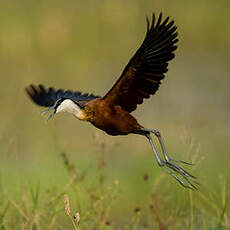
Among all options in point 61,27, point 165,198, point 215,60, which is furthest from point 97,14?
point 165,198

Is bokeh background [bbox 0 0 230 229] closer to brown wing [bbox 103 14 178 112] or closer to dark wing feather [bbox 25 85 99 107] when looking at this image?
dark wing feather [bbox 25 85 99 107]

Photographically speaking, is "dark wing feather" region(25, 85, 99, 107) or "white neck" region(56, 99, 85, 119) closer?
"white neck" region(56, 99, 85, 119)

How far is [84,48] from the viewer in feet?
31.8

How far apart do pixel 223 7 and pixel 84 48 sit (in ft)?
6.80

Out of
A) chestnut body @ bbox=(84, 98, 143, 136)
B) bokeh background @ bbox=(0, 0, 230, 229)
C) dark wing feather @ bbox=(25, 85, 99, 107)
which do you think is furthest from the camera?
bokeh background @ bbox=(0, 0, 230, 229)

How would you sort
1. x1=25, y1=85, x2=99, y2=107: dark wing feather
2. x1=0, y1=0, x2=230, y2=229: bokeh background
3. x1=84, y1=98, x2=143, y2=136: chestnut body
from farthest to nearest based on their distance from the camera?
x1=0, y1=0, x2=230, y2=229: bokeh background
x1=25, y1=85, x2=99, y2=107: dark wing feather
x1=84, y1=98, x2=143, y2=136: chestnut body

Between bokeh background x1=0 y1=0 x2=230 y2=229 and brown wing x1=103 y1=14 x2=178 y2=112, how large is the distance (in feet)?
6.93

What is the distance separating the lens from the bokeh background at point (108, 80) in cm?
697

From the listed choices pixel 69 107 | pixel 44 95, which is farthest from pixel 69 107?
pixel 44 95

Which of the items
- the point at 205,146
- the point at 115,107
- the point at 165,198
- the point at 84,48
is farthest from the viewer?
the point at 84,48

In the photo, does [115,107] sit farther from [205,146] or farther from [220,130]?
[220,130]

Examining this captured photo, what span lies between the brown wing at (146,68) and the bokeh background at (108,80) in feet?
6.93

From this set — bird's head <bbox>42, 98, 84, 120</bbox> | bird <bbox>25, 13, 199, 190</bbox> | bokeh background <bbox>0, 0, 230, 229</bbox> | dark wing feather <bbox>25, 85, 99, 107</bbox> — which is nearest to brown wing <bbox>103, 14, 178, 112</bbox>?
bird <bbox>25, 13, 199, 190</bbox>

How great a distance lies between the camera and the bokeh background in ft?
22.9
